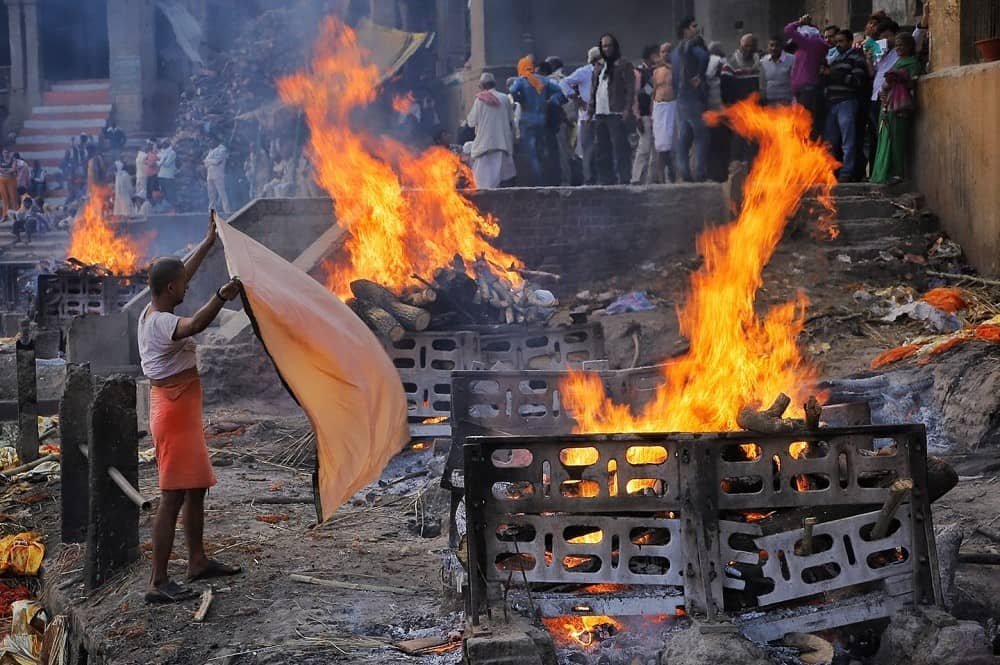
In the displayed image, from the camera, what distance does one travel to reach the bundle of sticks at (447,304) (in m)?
10.4

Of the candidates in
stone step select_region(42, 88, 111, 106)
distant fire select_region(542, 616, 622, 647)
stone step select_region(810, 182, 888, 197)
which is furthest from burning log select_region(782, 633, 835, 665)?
stone step select_region(42, 88, 111, 106)

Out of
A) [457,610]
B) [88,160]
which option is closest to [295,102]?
[88,160]

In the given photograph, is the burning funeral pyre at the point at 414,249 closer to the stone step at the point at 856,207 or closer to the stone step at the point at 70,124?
the stone step at the point at 856,207

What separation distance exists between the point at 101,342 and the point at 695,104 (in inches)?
323

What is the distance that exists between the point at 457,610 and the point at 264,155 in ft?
69.3

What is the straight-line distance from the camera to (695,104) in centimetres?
1516

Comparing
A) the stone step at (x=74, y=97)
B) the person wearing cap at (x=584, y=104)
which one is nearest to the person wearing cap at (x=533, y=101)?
the person wearing cap at (x=584, y=104)

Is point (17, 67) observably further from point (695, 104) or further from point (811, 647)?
point (811, 647)

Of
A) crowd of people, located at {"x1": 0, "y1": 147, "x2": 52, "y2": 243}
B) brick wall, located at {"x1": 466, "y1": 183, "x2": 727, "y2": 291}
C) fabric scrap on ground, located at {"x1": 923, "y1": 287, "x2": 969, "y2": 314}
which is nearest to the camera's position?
fabric scrap on ground, located at {"x1": 923, "y1": 287, "x2": 969, "y2": 314}

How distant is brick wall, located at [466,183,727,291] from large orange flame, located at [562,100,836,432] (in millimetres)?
383

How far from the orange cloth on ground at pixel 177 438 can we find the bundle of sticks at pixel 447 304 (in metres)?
4.08

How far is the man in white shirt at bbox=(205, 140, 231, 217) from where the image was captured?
81.5 ft

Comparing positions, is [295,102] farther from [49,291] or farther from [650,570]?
[650,570]

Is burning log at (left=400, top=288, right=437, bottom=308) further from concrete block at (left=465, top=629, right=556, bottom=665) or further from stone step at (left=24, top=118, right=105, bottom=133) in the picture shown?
stone step at (left=24, top=118, right=105, bottom=133)
